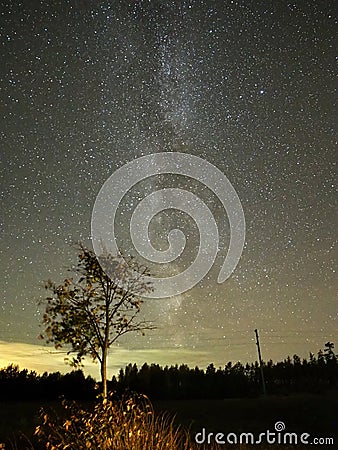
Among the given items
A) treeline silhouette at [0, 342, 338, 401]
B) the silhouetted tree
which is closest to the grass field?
treeline silhouette at [0, 342, 338, 401]

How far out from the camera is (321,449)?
12.4m

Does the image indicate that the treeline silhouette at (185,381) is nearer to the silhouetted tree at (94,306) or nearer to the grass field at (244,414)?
the grass field at (244,414)

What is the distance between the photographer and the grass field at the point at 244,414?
602 inches

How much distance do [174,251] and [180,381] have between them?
13287 millimetres

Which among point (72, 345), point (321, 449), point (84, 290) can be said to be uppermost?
point (84, 290)

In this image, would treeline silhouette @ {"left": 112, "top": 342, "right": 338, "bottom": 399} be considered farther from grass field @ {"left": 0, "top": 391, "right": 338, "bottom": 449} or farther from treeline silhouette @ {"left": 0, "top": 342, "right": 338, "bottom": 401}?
grass field @ {"left": 0, "top": 391, "right": 338, "bottom": 449}

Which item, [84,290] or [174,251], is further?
[84,290]

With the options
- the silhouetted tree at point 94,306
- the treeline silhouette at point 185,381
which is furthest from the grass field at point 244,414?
the silhouetted tree at point 94,306

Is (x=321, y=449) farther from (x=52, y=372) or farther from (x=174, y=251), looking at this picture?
(x=52, y=372)

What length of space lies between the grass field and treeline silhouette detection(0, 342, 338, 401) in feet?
3.59

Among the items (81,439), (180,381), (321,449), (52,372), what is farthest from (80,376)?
(81,439)

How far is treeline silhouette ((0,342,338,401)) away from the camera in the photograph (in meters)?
21.1

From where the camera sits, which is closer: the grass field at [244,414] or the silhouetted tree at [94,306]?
the silhouetted tree at [94,306]

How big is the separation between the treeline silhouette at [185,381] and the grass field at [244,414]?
109 centimetres
